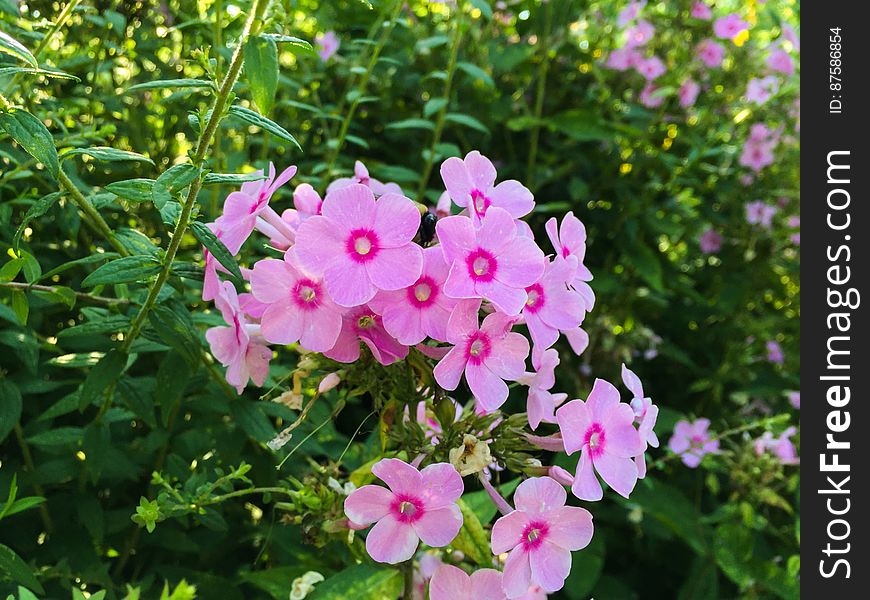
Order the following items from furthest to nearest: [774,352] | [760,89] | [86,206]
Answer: [774,352] → [760,89] → [86,206]

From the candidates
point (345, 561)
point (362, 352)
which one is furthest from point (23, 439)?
point (362, 352)

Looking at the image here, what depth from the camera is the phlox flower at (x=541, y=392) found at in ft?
→ 2.88

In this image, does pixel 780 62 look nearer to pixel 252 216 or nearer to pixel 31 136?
pixel 252 216

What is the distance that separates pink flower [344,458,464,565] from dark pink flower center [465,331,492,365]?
11 centimetres

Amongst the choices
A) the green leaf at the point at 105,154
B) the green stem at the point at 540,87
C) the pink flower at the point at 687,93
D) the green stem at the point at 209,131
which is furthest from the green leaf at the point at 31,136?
the pink flower at the point at 687,93

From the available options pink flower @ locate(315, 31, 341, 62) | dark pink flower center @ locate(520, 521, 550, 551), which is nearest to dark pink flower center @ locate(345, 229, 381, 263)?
dark pink flower center @ locate(520, 521, 550, 551)

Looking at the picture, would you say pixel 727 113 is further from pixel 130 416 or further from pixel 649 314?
pixel 130 416

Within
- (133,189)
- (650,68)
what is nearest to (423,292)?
(133,189)

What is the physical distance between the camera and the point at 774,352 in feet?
7.75

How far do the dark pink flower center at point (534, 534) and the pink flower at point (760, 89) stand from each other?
1770 millimetres

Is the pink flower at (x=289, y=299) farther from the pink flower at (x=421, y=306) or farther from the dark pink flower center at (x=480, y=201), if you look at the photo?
the dark pink flower center at (x=480, y=201)

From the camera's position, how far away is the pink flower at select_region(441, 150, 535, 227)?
88 centimetres

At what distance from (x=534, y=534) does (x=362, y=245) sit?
1.13 feet

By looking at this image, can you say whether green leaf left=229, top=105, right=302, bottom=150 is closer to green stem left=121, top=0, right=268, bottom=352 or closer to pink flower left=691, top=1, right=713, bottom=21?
green stem left=121, top=0, right=268, bottom=352
